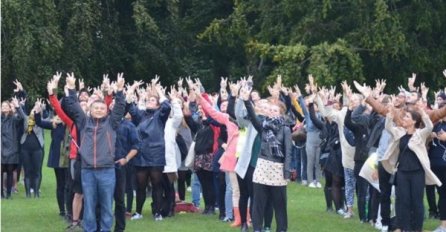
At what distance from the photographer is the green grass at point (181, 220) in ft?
52.4

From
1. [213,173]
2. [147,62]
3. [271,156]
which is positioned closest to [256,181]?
[271,156]

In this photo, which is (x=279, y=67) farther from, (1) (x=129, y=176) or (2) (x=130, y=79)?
(1) (x=129, y=176)

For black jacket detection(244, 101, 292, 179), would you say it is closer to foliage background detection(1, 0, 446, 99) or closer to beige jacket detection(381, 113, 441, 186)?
beige jacket detection(381, 113, 441, 186)

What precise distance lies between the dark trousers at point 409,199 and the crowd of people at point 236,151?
1 centimetres

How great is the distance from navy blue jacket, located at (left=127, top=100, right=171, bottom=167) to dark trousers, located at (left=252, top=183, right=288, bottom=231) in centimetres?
270

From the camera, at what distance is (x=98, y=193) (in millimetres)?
13898

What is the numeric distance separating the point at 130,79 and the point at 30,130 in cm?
2426

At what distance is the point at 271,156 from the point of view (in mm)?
13961

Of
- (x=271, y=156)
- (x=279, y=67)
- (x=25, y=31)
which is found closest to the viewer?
(x=271, y=156)

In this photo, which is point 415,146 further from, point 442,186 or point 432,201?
point 432,201

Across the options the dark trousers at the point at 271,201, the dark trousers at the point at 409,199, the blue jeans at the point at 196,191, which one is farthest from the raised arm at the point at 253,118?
the blue jeans at the point at 196,191

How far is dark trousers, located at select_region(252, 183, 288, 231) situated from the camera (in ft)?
46.2

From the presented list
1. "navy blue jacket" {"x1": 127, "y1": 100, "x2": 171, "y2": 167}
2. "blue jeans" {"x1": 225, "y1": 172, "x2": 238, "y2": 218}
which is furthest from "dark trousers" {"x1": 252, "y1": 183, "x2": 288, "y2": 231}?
"navy blue jacket" {"x1": 127, "y1": 100, "x2": 171, "y2": 167}

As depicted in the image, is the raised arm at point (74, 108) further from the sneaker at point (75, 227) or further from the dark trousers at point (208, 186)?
the dark trousers at point (208, 186)
